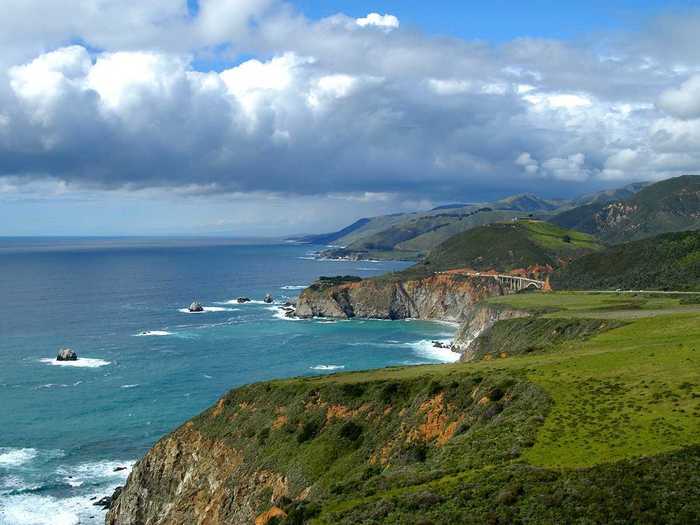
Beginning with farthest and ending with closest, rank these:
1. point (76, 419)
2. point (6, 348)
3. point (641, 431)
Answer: point (6, 348) → point (76, 419) → point (641, 431)

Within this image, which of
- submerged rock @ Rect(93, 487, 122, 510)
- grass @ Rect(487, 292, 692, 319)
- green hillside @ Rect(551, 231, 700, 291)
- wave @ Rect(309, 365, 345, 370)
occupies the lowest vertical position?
submerged rock @ Rect(93, 487, 122, 510)

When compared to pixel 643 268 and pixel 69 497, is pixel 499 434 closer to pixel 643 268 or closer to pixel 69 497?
pixel 69 497

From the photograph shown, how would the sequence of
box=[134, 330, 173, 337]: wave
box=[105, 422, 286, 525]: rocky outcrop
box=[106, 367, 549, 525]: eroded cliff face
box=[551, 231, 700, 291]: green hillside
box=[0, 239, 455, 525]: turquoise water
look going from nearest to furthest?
box=[106, 367, 549, 525]: eroded cliff face → box=[105, 422, 286, 525]: rocky outcrop → box=[0, 239, 455, 525]: turquoise water → box=[551, 231, 700, 291]: green hillside → box=[134, 330, 173, 337]: wave

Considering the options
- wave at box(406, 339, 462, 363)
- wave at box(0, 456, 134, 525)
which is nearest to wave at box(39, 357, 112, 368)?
wave at box(0, 456, 134, 525)

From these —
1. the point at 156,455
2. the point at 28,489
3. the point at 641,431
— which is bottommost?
the point at 28,489

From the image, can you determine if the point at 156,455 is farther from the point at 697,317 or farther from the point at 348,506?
the point at 697,317

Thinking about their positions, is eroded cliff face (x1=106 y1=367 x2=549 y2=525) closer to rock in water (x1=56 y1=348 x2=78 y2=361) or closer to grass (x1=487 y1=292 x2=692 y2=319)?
grass (x1=487 y1=292 x2=692 y2=319)

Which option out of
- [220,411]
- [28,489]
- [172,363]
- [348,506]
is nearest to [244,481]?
[220,411]
